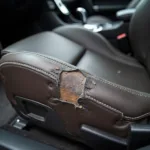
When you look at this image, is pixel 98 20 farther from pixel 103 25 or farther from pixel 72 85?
pixel 72 85

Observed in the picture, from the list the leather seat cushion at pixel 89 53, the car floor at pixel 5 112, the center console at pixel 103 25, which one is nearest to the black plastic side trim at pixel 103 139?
the leather seat cushion at pixel 89 53

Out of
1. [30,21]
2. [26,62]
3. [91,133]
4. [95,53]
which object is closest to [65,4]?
[30,21]

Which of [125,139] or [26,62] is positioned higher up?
[26,62]

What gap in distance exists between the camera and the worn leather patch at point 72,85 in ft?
2.24

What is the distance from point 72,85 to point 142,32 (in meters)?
0.53

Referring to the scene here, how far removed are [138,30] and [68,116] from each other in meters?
0.55

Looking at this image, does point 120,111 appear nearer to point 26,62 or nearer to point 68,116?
point 68,116

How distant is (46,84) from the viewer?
0.73m

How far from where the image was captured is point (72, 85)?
687mm

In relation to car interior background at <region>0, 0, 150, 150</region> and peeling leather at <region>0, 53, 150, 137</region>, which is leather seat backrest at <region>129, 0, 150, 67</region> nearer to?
car interior background at <region>0, 0, 150, 150</region>

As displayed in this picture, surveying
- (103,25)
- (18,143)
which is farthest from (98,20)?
(18,143)

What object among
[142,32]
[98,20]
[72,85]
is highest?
[72,85]

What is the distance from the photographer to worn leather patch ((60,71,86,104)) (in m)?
0.68

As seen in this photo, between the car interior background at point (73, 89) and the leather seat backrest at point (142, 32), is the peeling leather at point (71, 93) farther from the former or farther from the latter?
the leather seat backrest at point (142, 32)
